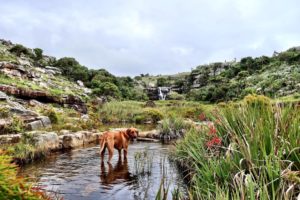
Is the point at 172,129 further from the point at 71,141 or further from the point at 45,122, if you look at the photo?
the point at 45,122

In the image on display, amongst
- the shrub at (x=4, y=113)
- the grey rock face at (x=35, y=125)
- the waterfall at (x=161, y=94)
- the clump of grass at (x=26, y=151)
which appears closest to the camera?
the clump of grass at (x=26, y=151)

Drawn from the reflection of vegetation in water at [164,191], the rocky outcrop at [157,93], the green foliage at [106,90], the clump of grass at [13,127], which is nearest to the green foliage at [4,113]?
the clump of grass at [13,127]

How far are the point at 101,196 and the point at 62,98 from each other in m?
21.7

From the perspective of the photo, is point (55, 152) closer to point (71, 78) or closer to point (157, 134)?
point (157, 134)

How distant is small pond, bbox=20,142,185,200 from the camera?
21.9 ft

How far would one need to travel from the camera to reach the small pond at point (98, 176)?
21.9ft

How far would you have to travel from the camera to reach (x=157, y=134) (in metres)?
16.9

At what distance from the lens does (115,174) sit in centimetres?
841

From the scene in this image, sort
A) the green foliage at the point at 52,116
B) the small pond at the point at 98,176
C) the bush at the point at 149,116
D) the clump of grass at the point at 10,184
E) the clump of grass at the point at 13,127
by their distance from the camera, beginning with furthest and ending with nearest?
the bush at the point at 149,116 < the green foliage at the point at 52,116 < the clump of grass at the point at 13,127 < the small pond at the point at 98,176 < the clump of grass at the point at 10,184

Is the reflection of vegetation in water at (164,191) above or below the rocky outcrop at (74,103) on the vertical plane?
below

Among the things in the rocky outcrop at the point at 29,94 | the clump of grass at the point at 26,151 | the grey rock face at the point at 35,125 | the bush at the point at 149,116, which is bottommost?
the clump of grass at the point at 26,151

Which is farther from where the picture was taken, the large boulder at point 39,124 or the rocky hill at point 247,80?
the rocky hill at point 247,80

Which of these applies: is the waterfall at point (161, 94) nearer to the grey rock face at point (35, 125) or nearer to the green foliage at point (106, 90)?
the green foliage at point (106, 90)

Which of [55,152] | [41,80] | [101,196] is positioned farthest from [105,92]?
[101,196]
